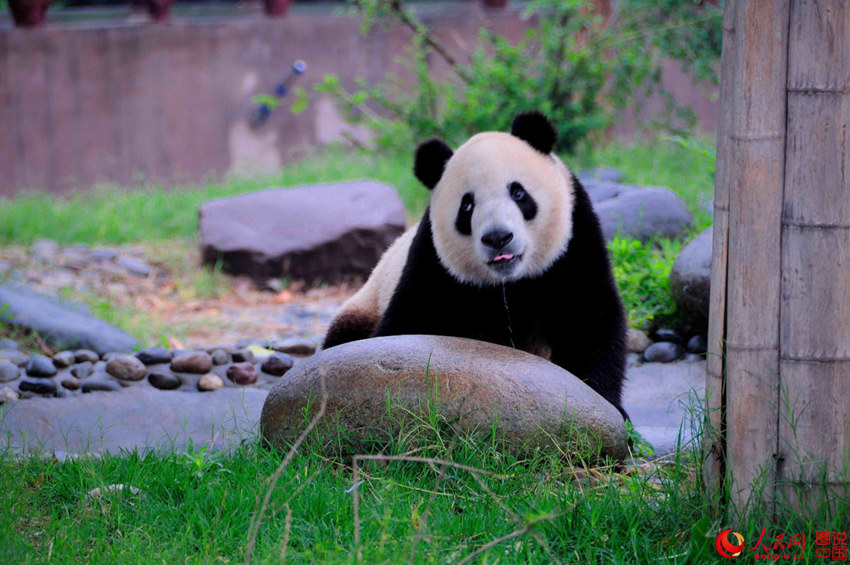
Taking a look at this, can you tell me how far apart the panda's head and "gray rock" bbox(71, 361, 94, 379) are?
188 cm

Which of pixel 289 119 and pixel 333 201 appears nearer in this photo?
pixel 333 201

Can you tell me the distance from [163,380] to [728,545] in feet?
8.52

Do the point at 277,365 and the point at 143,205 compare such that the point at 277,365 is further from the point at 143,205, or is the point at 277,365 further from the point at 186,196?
the point at 186,196

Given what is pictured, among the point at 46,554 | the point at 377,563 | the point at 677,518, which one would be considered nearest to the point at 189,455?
the point at 46,554

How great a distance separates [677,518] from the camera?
7.41ft

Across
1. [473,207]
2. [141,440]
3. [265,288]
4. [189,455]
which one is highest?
[473,207]

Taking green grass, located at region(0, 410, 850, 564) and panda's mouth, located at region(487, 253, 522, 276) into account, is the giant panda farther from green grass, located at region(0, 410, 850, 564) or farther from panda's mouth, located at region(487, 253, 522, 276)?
green grass, located at region(0, 410, 850, 564)

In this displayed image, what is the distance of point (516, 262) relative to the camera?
2947 mm

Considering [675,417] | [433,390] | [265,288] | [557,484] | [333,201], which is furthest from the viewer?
[333,201]

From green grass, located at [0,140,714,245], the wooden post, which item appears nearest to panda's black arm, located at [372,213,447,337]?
the wooden post

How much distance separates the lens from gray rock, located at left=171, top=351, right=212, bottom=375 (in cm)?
405

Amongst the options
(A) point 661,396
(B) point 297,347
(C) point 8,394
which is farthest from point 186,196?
(A) point 661,396

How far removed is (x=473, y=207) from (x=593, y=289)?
1.64 ft

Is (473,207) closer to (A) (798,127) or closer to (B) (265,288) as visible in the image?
(A) (798,127)
